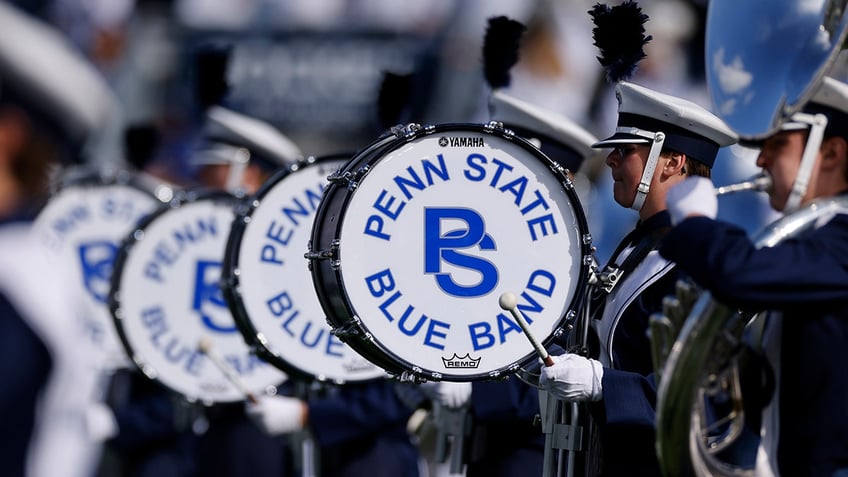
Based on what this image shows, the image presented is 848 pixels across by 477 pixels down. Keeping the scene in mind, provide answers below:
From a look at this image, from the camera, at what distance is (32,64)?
264 centimetres

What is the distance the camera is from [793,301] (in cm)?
361

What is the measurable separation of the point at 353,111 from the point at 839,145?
16577 mm

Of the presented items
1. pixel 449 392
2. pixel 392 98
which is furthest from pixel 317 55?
pixel 449 392

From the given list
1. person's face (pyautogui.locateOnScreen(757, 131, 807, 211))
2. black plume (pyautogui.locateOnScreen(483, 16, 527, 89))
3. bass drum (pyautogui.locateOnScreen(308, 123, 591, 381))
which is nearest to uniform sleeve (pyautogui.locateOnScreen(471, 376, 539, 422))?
black plume (pyautogui.locateOnScreen(483, 16, 527, 89))

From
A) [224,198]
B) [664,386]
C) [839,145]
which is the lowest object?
[664,386]

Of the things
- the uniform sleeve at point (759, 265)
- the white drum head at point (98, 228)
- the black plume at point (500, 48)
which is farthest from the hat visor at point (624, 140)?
the white drum head at point (98, 228)

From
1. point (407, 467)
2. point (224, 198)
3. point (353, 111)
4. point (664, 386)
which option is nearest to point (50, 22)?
point (664, 386)

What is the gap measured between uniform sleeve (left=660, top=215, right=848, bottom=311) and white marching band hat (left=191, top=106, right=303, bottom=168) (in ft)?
13.4

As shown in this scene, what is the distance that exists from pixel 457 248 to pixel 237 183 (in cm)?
338

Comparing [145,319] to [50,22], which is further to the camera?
[145,319]

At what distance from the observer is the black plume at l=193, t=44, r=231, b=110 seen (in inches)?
310

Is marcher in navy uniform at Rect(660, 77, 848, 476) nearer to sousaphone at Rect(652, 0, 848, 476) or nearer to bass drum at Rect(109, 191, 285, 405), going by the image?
sousaphone at Rect(652, 0, 848, 476)

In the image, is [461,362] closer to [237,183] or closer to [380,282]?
[380,282]

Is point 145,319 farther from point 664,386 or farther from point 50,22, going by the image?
point 50,22
